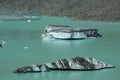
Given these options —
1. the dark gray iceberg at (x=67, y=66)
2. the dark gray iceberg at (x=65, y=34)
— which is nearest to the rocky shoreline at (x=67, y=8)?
the dark gray iceberg at (x=65, y=34)

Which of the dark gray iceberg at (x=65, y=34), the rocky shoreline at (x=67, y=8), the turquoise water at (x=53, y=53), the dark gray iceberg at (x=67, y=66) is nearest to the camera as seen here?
the turquoise water at (x=53, y=53)

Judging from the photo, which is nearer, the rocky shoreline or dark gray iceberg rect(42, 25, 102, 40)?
dark gray iceberg rect(42, 25, 102, 40)

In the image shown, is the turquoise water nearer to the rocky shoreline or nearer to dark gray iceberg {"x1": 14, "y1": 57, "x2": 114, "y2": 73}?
dark gray iceberg {"x1": 14, "y1": 57, "x2": 114, "y2": 73}

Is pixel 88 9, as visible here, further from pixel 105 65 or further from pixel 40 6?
pixel 105 65

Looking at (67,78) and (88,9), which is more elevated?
(67,78)

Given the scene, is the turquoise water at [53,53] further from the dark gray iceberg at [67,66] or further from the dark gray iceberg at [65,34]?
the dark gray iceberg at [65,34]

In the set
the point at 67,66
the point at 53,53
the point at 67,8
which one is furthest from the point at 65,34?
the point at 67,8

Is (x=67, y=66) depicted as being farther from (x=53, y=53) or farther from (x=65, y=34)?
(x=65, y=34)

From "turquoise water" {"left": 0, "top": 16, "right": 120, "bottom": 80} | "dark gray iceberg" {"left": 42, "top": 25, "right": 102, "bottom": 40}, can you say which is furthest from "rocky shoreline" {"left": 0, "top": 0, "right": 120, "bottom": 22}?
"turquoise water" {"left": 0, "top": 16, "right": 120, "bottom": 80}

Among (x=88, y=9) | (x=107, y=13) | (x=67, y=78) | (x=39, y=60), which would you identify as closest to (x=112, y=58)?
(x=39, y=60)

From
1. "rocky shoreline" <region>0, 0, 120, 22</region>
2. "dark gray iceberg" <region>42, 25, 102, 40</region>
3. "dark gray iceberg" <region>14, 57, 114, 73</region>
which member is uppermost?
"dark gray iceberg" <region>14, 57, 114, 73</region>

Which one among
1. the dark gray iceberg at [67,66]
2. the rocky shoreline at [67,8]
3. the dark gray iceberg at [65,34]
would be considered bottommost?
the rocky shoreline at [67,8]
